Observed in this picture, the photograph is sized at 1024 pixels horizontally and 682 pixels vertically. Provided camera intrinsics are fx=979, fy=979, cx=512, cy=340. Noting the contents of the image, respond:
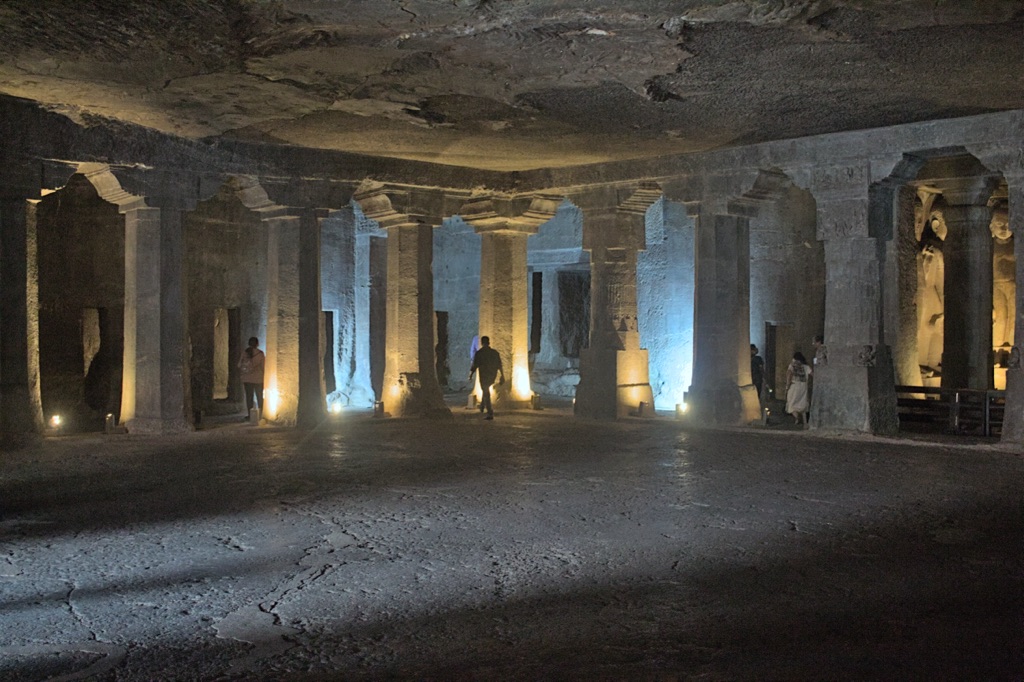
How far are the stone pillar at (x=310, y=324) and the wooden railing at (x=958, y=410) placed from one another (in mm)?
7544

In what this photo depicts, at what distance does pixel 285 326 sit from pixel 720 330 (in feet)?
18.9

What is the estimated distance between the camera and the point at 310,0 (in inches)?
263

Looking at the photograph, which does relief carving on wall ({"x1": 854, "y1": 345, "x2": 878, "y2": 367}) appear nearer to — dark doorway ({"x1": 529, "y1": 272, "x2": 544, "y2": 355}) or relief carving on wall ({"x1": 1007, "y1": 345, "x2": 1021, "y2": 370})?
relief carving on wall ({"x1": 1007, "y1": 345, "x2": 1021, "y2": 370})

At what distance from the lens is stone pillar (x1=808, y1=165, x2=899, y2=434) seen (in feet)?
37.8

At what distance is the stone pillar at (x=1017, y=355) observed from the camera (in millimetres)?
10562

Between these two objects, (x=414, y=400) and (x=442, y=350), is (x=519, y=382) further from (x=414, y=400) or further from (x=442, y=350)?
(x=442, y=350)

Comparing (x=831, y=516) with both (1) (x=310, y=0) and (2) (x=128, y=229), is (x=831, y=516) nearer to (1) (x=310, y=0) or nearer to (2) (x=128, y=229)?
(1) (x=310, y=0)

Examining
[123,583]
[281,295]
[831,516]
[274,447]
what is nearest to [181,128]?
[281,295]

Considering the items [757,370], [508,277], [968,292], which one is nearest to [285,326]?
[508,277]

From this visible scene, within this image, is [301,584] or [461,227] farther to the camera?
[461,227]

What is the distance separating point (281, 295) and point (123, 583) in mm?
7713

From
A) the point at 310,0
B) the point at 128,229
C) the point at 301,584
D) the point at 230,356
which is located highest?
the point at 310,0

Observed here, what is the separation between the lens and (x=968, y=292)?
14.9 meters

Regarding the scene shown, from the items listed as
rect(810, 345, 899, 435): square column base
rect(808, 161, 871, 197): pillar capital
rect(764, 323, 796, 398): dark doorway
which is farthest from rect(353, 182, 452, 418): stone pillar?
rect(764, 323, 796, 398): dark doorway
